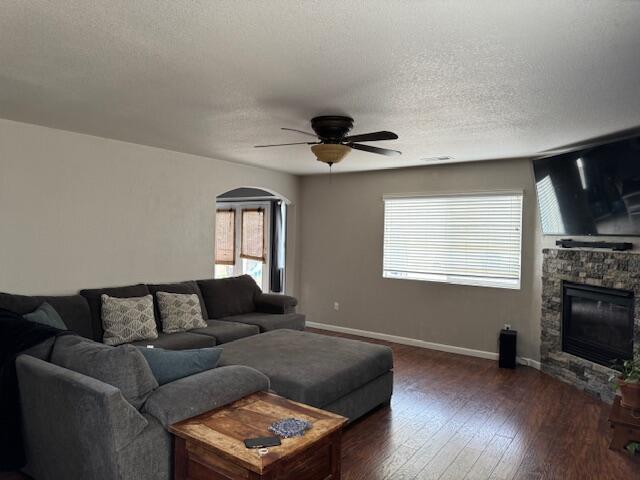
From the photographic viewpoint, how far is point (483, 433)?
3471 millimetres

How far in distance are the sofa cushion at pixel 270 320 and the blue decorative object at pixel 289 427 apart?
305 centimetres

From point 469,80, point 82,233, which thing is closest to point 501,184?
point 469,80

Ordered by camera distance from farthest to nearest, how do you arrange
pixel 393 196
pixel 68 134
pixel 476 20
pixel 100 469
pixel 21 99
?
1. pixel 393 196
2. pixel 68 134
3. pixel 21 99
4. pixel 100 469
5. pixel 476 20

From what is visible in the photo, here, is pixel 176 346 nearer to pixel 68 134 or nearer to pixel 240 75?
pixel 68 134

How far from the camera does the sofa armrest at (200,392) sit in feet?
6.98

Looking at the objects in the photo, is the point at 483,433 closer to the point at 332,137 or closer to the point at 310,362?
the point at 310,362

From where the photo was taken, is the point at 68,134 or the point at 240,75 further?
the point at 68,134

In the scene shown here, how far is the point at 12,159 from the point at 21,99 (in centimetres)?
91

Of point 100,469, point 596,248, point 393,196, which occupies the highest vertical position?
point 393,196

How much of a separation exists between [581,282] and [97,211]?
199 inches

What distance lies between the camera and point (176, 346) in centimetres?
412

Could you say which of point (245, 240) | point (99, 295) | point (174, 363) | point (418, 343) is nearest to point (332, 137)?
point (174, 363)

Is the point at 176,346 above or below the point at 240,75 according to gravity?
below

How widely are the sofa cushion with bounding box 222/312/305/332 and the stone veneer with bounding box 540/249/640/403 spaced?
2.92m
